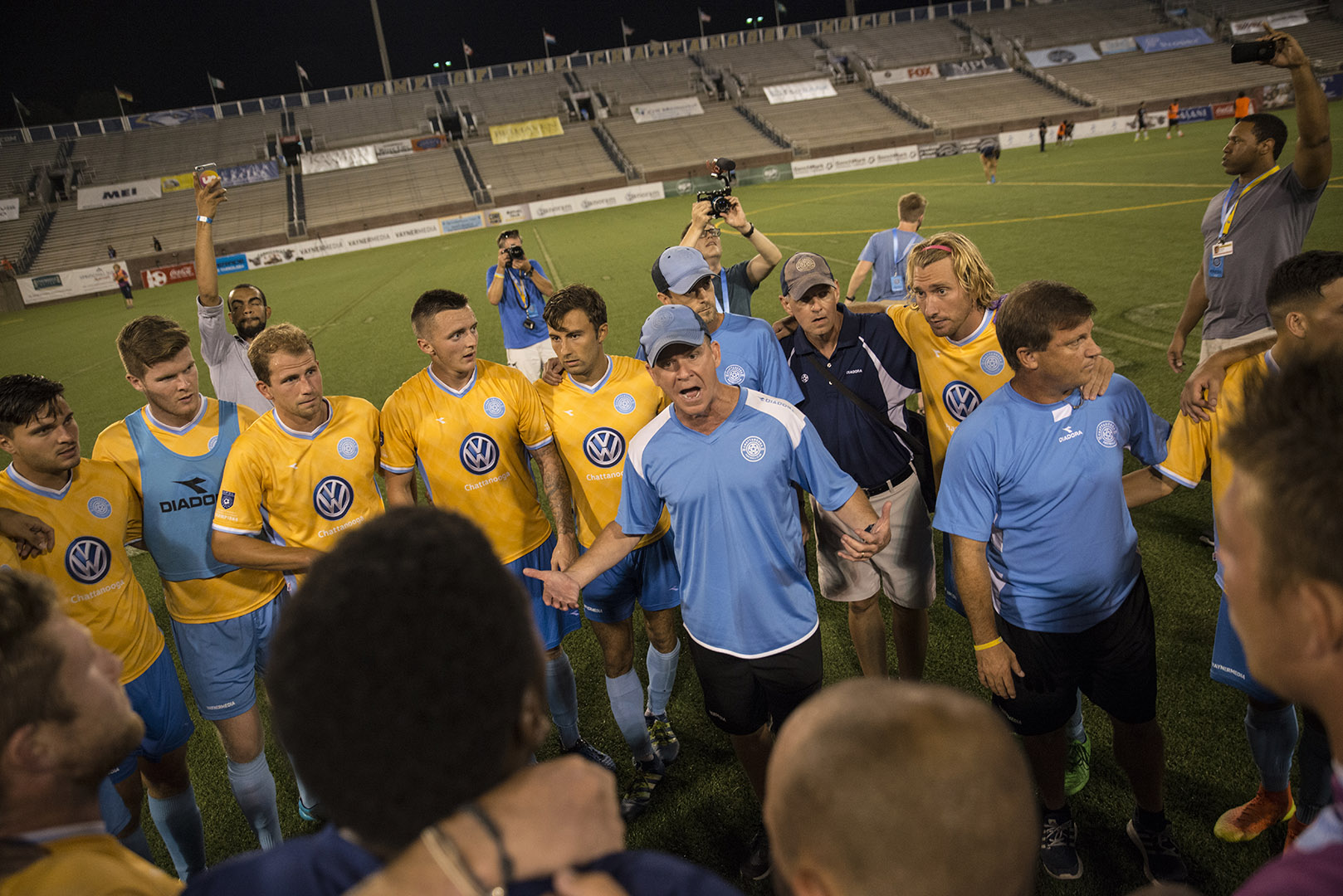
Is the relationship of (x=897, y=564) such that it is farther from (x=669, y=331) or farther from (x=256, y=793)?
(x=256, y=793)

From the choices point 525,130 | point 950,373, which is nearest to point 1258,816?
point 950,373

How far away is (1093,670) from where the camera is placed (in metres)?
3.08

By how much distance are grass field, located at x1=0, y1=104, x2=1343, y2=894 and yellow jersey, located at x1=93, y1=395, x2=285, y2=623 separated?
133 cm

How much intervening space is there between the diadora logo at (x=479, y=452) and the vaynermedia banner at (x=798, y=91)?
5763 centimetres

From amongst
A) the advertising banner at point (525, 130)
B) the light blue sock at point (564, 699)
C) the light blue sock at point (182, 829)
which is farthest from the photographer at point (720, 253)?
the advertising banner at point (525, 130)

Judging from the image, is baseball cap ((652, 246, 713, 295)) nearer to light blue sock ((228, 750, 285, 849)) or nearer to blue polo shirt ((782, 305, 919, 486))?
blue polo shirt ((782, 305, 919, 486))

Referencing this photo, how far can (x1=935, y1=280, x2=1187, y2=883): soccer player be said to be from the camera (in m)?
2.93

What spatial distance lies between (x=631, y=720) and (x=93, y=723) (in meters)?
2.83

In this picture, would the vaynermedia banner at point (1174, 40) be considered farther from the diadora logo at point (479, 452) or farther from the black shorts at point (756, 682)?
the black shorts at point (756, 682)

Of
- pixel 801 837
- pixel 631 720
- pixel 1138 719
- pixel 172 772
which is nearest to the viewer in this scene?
pixel 801 837

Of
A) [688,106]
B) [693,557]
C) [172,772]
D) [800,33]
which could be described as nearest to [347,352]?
[172,772]

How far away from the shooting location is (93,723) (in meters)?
1.55

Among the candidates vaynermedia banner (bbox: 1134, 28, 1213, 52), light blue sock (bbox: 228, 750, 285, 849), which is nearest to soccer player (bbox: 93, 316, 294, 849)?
light blue sock (bbox: 228, 750, 285, 849)

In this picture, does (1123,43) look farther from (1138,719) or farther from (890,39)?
(1138,719)
